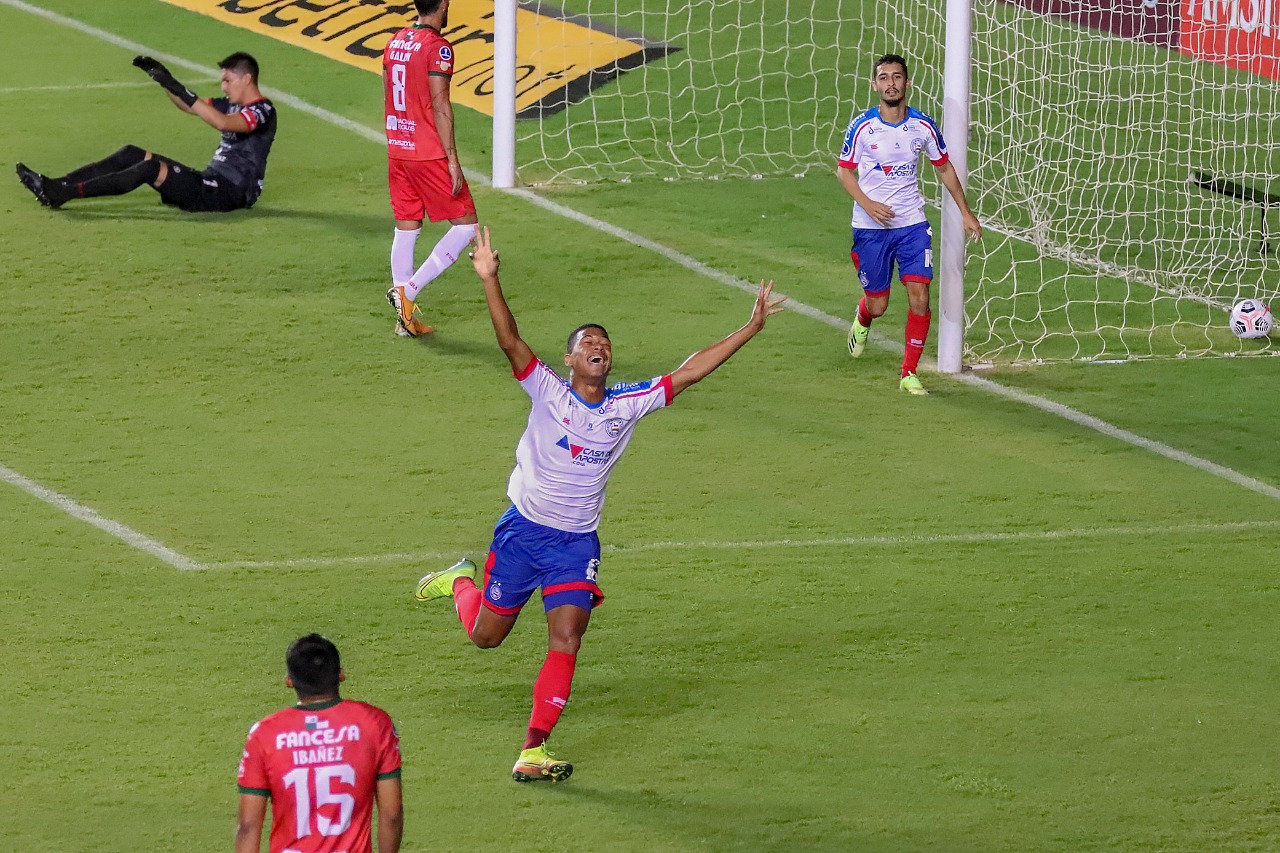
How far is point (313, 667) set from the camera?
5.31m

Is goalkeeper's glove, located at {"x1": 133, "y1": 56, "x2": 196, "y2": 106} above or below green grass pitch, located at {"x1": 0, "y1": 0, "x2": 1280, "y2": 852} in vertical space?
above

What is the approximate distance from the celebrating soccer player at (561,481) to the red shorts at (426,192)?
5.37 meters

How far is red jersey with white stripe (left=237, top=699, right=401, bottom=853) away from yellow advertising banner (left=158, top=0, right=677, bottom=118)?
44.0 feet

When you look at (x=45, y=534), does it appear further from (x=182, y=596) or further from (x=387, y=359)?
(x=387, y=359)

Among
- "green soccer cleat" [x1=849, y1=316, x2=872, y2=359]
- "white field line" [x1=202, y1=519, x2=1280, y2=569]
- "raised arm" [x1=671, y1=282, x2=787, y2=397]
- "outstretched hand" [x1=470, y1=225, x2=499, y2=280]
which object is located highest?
"outstretched hand" [x1=470, y1=225, x2=499, y2=280]

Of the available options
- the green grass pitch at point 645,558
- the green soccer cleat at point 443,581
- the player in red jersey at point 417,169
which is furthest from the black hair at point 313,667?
the player in red jersey at point 417,169

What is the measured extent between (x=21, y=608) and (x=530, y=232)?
7197 mm

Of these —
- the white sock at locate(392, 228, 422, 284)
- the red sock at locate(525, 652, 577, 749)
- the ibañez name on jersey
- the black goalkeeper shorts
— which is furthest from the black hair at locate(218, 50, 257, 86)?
the ibañez name on jersey

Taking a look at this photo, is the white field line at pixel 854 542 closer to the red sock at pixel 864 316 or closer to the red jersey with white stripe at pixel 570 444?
the red jersey with white stripe at pixel 570 444

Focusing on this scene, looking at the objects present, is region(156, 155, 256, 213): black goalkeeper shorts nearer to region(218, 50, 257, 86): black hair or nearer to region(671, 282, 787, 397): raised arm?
region(218, 50, 257, 86): black hair

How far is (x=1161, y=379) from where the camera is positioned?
12.9 meters

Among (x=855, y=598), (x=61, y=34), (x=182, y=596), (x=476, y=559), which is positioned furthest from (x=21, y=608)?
(x=61, y=34)

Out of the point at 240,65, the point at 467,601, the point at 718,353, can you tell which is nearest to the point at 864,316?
the point at 467,601

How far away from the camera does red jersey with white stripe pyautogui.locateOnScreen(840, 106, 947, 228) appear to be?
12.0m
